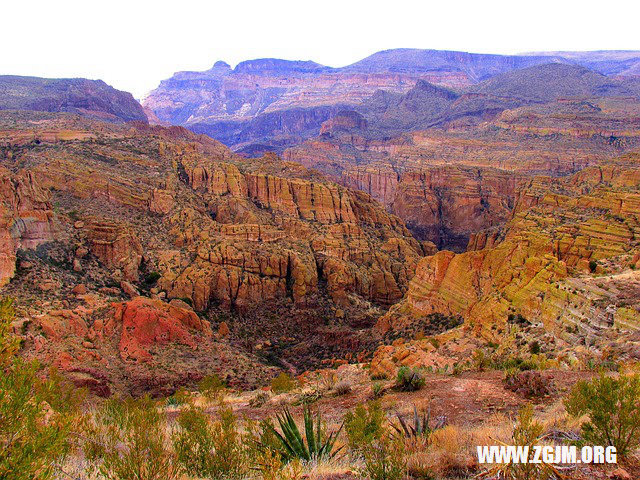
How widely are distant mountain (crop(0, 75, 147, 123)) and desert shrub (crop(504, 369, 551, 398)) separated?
12549cm

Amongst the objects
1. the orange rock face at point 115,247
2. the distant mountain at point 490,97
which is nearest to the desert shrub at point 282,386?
the orange rock face at point 115,247

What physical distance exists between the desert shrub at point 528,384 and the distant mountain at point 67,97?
12549 cm

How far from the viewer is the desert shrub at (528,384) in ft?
36.3

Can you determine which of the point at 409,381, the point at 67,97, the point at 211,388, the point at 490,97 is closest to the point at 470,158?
the point at 490,97

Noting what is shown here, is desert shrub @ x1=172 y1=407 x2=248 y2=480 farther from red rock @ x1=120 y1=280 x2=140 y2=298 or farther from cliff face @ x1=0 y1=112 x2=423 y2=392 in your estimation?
red rock @ x1=120 y1=280 x2=140 y2=298

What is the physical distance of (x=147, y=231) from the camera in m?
40.1

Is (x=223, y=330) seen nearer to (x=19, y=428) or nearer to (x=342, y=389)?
(x=342, y=389)

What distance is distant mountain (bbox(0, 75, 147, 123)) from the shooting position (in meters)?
119

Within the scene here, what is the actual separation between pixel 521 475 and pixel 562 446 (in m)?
1.78

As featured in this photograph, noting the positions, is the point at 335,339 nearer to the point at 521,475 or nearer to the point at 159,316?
the point at 159,316

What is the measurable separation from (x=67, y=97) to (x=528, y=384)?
5982 inches

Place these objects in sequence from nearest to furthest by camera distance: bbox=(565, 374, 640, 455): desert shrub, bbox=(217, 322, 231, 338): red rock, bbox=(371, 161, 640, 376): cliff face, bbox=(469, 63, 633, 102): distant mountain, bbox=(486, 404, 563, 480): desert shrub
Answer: bbox=(486, 404, 563, 480): desert shrub → bbox=(565, 374, 640, 455): desert shrub → bbox=(371, 161, 640, 376): cliff face → bbox=(217, 322, 231, 338): red rock → bbox=(469, 63, 633, 102): distant mountain

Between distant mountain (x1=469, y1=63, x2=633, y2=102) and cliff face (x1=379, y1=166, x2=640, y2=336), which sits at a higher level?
distant mountain (x1=469, y1=63, x2=633, y2=102)

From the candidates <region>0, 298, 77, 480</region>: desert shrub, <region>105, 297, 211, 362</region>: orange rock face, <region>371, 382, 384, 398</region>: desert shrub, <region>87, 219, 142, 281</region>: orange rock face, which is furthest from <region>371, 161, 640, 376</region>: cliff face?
<region>87, 219, 142, 281</region>: orange rock face
